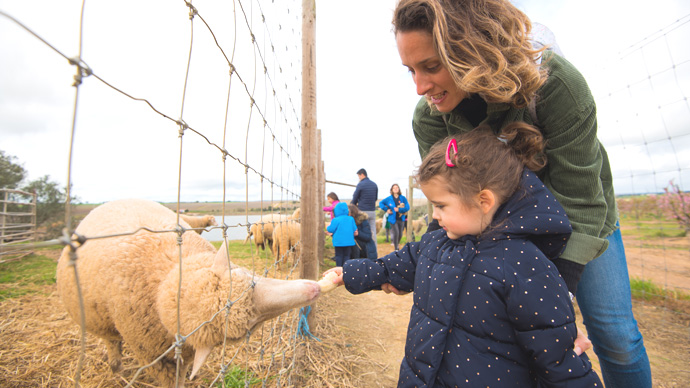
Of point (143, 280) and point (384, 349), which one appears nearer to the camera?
point (143, 280)

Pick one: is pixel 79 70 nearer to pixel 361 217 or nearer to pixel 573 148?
pixel 573 148

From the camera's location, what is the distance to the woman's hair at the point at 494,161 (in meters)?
1.22

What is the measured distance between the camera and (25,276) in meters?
4.62

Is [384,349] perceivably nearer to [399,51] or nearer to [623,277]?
[623,277]

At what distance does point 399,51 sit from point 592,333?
1543mm

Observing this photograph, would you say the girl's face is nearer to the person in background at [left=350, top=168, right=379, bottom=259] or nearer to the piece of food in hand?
the piece of food in hand

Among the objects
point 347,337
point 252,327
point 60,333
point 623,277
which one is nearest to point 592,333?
point 623,277

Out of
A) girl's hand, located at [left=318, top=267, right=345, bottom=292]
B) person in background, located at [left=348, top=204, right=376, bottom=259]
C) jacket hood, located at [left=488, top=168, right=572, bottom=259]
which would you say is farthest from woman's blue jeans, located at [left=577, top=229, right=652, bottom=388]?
person in background, located at [left=348, top=204, right=376, bottom=259]

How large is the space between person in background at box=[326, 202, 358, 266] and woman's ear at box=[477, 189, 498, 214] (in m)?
4.57

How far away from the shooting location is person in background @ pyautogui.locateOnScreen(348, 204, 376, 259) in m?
6.72

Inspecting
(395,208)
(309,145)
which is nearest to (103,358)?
(309,145)

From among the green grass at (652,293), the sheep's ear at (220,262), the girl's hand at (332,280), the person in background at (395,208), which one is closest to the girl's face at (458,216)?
the girl's hand at (332,280)

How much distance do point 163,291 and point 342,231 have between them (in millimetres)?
4174

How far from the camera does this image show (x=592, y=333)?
55.8 inches
